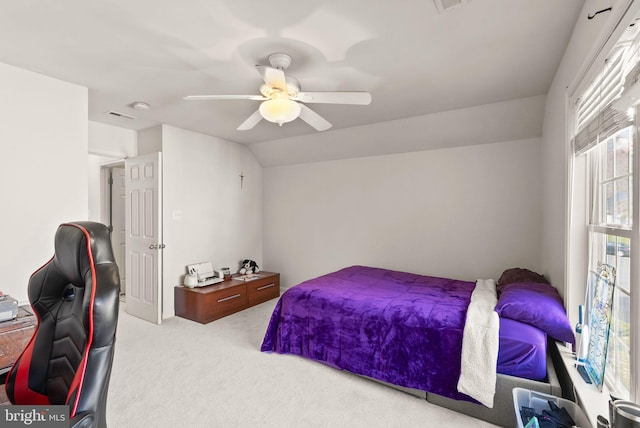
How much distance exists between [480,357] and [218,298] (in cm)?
296

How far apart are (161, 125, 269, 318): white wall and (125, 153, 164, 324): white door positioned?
0.11 metres

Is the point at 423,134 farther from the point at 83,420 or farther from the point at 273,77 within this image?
the point at 83,420

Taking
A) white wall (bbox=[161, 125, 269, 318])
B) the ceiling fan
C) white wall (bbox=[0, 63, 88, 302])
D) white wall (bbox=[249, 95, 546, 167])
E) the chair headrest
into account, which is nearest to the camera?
the chair headrest

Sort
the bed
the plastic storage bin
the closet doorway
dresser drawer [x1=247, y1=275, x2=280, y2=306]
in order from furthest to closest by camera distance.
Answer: the closet doorway, dresser drawer [x1=247, y1=275, x2=280, y2=306], the bed, the plastic storage bin

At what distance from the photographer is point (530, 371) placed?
193 cm

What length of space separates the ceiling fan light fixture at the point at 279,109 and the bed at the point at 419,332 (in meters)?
1.61

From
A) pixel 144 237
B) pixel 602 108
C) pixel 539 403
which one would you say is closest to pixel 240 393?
pixel 539 403

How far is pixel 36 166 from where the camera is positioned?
2.40 meters

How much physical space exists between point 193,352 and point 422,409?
6.84 ft

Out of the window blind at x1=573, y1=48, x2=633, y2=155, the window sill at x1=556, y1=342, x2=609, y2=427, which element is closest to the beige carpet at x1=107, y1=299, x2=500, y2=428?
the window sill at x1=556, y1=342, x2=609, y2=427

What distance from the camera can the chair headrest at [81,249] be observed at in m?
1.07

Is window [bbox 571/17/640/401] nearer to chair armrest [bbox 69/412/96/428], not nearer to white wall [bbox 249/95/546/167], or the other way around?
white wall [bbox 249/95/546/167]

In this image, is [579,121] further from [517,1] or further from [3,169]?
[3,169]

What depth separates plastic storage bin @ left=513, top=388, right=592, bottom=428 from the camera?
150 cm
